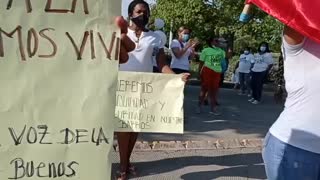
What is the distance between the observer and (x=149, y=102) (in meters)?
5.19

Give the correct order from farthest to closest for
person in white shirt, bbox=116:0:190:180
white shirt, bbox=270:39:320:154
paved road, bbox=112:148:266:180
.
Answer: paved road, bbox=112:148:266:180 → person in white shirt, bbox=116:0:190:180 → white shirt, bbox=270:39:320:154

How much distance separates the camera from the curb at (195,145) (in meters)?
7.34

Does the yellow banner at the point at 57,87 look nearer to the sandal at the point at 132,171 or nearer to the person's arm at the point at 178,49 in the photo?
the sandal at the point at 132,171

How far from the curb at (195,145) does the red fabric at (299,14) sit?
15.6 feet

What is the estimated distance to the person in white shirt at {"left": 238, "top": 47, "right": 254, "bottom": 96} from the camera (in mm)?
17188

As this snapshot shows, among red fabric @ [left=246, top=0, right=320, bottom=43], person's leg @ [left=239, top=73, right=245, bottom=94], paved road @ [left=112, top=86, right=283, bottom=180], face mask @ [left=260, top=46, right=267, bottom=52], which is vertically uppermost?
red fabric @ [left=246, top=0, right=320, bottom=43]

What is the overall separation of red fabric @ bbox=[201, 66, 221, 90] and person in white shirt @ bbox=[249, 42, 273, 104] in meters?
3.49

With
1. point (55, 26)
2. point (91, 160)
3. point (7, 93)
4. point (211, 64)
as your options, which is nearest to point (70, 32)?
point (55, 26)

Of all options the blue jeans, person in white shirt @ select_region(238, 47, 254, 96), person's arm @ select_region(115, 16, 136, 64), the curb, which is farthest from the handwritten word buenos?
person in white shirt @ select_region(238, 47, 254, 96)

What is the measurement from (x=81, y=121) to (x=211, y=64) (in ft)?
30.1

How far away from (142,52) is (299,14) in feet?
9.55

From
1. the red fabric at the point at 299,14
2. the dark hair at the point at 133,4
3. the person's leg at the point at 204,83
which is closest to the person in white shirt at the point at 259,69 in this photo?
the person's leg at the point at 204,83

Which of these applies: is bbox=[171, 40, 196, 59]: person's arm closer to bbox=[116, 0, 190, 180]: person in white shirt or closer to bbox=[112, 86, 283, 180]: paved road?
bbox=[112, 86, 283, 180]: paved road

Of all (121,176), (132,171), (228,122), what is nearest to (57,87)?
(121,176)
